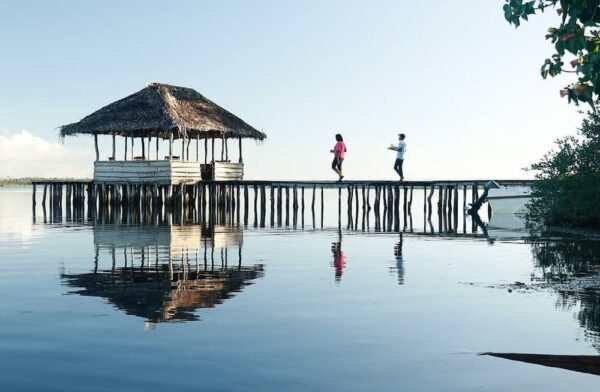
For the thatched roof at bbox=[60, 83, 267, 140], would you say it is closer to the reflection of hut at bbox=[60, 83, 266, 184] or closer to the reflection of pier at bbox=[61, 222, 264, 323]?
the reflection of hut at bbox=[60, 83, 266, 184]

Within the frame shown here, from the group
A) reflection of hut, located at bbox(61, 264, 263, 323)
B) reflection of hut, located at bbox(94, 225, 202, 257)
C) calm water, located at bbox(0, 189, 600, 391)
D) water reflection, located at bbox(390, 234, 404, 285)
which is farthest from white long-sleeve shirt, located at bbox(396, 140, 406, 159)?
reflection of hut, located at bbox(61, 264, 263, 323)

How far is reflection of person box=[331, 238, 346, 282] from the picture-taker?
13.4 meters

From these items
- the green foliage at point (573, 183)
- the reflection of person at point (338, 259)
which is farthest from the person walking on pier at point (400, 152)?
the reflection of person at point (338, 259)

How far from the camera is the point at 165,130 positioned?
118ft

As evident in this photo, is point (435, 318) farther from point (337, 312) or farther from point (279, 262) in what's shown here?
point (279, 262)

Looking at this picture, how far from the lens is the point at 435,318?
888cm

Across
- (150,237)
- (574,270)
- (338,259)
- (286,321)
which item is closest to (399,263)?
(338,259)

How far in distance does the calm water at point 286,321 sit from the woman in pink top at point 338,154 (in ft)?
45.0

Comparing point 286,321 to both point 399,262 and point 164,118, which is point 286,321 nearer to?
point 399,262

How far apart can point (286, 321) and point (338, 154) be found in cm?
2256

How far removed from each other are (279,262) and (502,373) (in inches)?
357

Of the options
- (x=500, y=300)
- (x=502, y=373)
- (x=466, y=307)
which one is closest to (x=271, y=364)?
(x=502, y=373)

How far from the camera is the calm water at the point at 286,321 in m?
6.25

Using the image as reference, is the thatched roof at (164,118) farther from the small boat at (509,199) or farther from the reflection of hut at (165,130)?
the small boat at (509,199)
